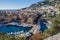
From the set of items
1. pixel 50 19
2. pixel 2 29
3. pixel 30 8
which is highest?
pixel 30 8

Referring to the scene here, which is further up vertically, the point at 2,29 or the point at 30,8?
the point at 30,8

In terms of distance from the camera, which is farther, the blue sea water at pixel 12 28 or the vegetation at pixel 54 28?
the blue sea water at pixel 12 28

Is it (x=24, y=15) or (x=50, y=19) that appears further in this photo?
(x=24, y=15)

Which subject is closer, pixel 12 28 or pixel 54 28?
pixel 54 28

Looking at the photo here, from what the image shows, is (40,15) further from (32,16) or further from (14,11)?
(14,11)

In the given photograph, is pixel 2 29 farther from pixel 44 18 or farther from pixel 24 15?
pixel 44 18

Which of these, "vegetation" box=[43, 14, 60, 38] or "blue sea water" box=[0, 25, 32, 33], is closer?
"vegetation" box=[43, 14, 60, 38]

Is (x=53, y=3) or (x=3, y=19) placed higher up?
(x=53, y=3)

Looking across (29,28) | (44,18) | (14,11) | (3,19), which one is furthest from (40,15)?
(3,19)
